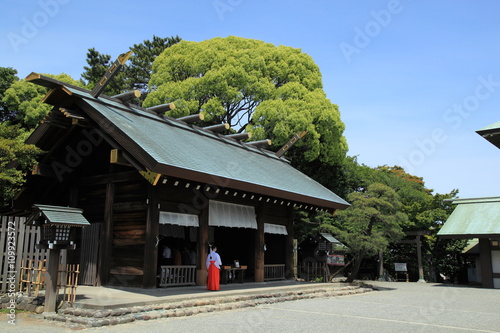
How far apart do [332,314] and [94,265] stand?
697 centimetres

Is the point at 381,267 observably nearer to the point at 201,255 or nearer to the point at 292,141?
the point at 292,141

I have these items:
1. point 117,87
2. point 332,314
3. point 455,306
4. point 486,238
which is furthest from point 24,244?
point 117,87

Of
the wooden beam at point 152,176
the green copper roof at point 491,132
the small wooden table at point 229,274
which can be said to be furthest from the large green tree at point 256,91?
the green copper roof at point 491,132

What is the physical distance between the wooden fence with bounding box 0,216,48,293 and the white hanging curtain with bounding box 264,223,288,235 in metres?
8.03

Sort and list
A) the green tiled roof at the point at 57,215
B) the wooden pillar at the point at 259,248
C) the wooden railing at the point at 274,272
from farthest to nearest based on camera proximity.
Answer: the wooden railing at the point at 274,272, the wooden pillar at the point at 259,248, the green tiled roof at the point at 57,215

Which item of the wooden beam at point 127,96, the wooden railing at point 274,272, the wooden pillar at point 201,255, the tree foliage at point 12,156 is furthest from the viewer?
the wooden railing at point 274,272

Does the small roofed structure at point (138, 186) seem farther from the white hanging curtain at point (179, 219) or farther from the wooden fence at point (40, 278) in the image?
the wooden fence at point (40, 278)

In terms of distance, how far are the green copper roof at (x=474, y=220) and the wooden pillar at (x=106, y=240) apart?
17.7 m

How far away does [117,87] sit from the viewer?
32.2 m

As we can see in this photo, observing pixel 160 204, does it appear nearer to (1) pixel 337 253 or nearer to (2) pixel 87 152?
(2) pixel 87 152

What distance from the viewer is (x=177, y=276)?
39.6 feet

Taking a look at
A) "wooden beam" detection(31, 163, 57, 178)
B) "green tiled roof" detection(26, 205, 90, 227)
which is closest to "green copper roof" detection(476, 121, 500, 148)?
"green tiled roof" detection(26, 205, 90, 227)

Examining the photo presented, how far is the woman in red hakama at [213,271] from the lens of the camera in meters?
11.6

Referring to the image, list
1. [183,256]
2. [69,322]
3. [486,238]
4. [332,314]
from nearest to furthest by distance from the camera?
[69,322], [332,314], [183,256], [486,238]
